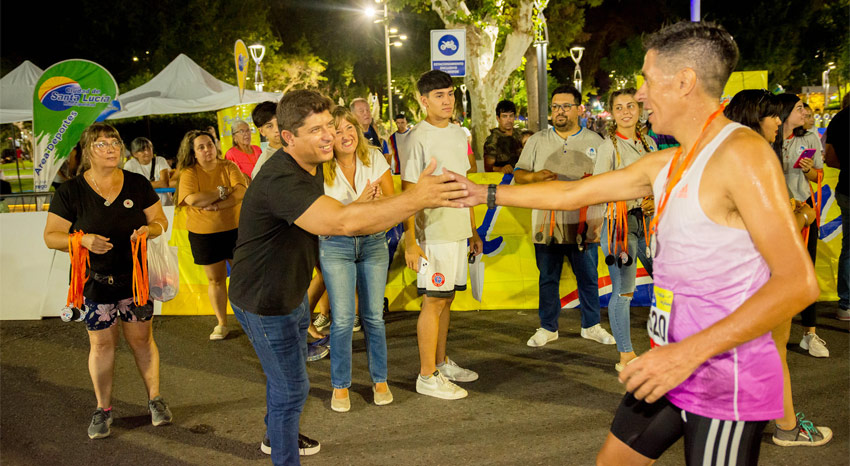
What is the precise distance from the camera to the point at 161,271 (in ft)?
16.1

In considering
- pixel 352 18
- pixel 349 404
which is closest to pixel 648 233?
pixel 349 404

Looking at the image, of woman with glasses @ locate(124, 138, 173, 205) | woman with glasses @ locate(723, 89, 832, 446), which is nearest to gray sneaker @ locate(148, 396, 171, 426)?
woman with glasses @ locate(723, 89, 832, 446)

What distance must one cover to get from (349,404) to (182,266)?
3.87 metres

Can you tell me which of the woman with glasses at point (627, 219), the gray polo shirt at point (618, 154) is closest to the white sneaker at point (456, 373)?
the woman with glasses at point (627, 219)

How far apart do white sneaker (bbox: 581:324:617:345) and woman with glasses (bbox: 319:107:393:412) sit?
2223 millimetres

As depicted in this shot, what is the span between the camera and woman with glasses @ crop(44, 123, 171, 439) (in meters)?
4.63

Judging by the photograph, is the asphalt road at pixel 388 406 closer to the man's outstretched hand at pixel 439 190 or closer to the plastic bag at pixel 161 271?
the plastic bag at pixel 161 271

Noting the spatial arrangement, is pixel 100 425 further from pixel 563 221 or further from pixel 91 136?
pixel 563 221

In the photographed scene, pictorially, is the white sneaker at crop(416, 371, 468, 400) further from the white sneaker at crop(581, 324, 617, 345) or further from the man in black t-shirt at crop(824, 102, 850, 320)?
the man in black t-shirt at crop(824, 102, 850, 320)

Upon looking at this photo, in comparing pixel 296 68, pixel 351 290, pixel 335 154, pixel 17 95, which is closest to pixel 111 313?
pixel 351 290

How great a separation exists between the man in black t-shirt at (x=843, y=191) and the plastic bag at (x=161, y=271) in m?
6.08

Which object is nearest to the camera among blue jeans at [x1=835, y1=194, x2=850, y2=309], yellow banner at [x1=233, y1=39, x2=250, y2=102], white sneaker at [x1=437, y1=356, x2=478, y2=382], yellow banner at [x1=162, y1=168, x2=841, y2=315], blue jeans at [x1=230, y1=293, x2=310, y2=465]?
blue jeans at [x1=230, y1=293, x2=310, y2=465]

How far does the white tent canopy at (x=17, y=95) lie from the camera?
56.8ft

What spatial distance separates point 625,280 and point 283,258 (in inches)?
117
